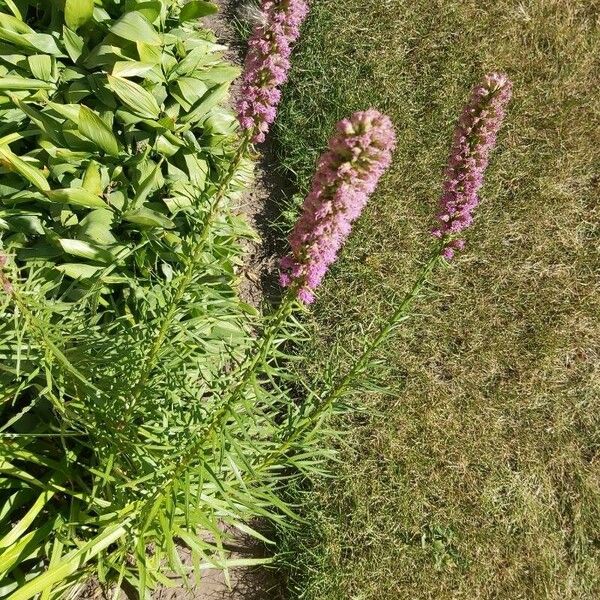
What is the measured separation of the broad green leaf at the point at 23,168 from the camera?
286 cm

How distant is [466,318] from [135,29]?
2.44 metres

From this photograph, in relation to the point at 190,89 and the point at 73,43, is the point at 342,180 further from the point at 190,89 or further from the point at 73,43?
the point at 73,43

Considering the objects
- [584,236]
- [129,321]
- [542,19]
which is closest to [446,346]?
[584,236]

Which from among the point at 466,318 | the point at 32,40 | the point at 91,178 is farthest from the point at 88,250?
the point at 466,318

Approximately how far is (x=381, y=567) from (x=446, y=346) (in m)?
1.31

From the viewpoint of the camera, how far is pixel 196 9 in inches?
132

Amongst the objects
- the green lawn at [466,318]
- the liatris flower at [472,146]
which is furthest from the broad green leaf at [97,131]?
the liatris flower at [472,146]

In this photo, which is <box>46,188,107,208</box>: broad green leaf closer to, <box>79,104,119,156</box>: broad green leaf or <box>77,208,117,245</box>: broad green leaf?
<box>77,208,117,245</box>: broad green leaf

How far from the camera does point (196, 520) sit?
8.50ft

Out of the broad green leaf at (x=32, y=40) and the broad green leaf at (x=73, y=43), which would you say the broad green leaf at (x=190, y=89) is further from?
the broad green leaf at (x=32, y=40)

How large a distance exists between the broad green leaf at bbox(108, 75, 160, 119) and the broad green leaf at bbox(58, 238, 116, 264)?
677mm

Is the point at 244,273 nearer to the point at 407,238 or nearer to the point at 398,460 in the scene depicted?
the point at 407,238

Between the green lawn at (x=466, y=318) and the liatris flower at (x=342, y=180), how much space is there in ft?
5.55

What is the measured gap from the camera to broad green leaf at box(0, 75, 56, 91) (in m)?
3.01
